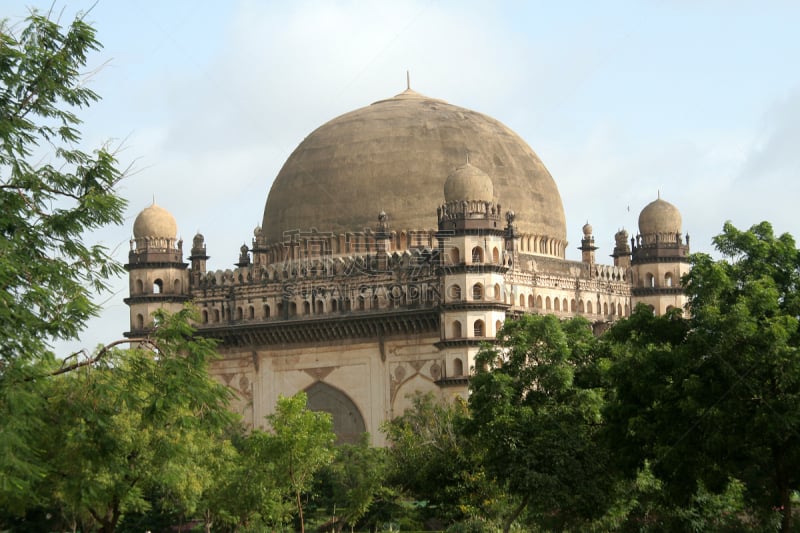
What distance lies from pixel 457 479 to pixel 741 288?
46.7 ft

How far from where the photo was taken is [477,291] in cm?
5953

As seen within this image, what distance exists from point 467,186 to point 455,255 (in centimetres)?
261

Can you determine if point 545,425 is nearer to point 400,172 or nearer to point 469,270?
point 469,270

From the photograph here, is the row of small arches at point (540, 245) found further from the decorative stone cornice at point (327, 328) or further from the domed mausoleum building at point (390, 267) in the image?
the decorative stone cornice at point (327, 328)

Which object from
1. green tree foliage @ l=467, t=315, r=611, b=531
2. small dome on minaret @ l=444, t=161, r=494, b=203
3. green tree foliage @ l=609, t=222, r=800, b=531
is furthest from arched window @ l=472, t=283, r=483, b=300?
green tree foliage @ l=609, t=222, r=800, b=531

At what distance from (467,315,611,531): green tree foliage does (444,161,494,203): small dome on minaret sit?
18.8m

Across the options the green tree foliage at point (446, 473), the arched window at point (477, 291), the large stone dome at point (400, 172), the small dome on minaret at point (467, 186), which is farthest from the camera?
the large stone dome at point (400, 172)

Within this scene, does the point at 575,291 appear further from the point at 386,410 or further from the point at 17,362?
the point at 17,362

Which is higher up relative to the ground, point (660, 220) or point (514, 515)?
point (660, 220)

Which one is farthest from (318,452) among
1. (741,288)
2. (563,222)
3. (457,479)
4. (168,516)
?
(563,222)

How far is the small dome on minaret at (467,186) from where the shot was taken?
60188 millimetres

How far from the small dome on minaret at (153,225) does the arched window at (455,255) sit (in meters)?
14.7

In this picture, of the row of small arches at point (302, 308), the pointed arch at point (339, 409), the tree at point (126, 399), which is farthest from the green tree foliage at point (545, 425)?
the pointed arch at point (339, 409)

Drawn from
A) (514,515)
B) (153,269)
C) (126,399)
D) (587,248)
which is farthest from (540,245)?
(126,399)
